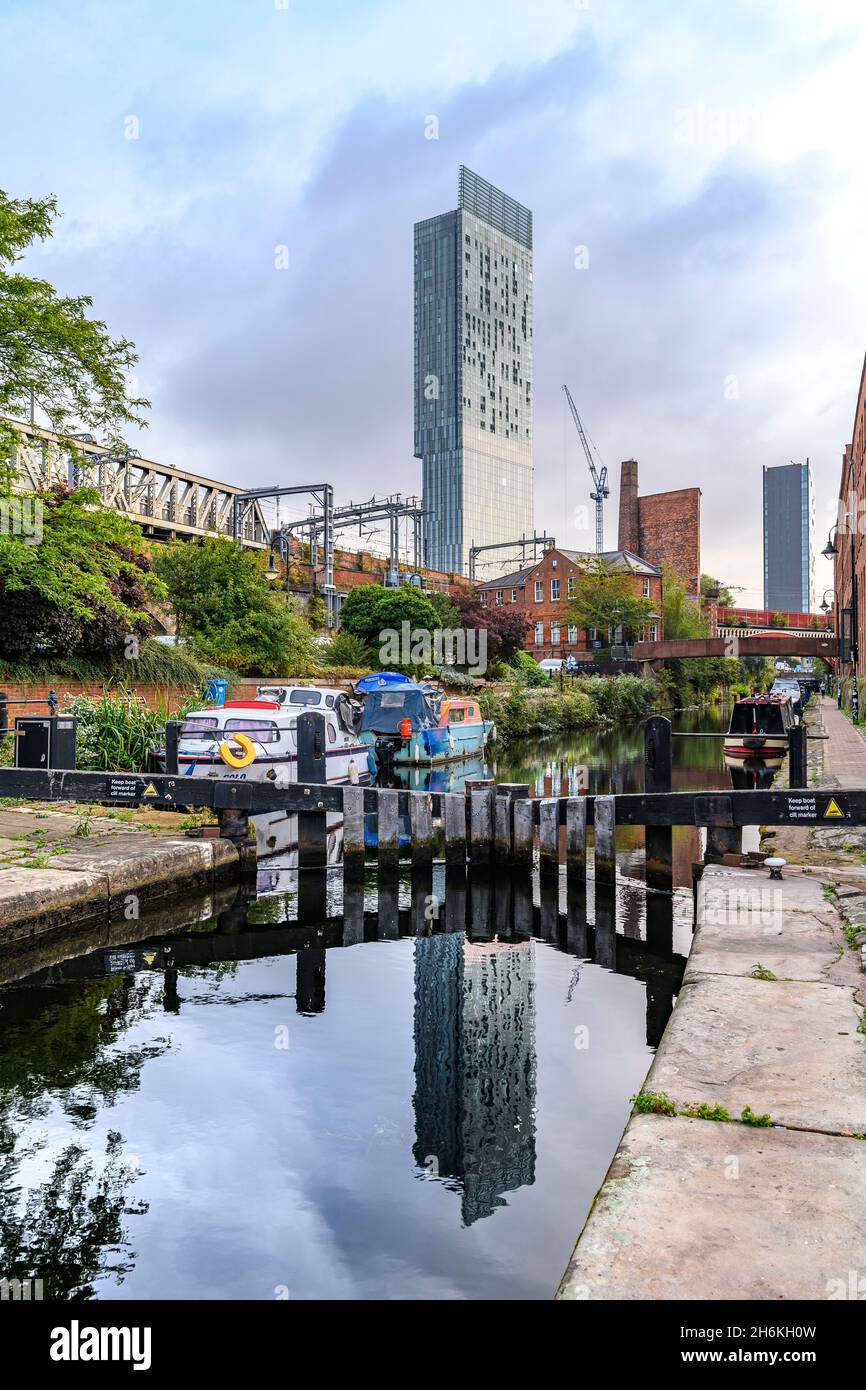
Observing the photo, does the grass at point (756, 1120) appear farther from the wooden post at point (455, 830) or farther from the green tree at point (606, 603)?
the green tree at point (606, 603)

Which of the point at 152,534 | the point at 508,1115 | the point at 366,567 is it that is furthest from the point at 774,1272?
the point at 366,567

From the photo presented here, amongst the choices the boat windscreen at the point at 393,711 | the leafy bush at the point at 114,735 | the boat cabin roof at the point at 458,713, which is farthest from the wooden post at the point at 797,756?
the boat cabin roof at the point at 458,713

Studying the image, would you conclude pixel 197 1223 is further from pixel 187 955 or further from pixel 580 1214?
pixel 187 955

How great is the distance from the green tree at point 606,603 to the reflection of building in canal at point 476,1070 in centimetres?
5311

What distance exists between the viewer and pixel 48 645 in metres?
17.4

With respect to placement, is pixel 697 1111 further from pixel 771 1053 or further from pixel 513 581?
pixel 513 581

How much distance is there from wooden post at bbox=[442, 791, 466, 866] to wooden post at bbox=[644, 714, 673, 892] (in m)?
2.28

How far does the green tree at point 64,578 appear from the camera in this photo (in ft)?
49.9

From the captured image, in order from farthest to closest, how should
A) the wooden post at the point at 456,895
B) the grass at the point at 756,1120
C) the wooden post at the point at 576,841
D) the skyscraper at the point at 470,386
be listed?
the skyscraper at the point at 470,386 < the wooden post at the point at 576,841 < the wooden post at the point at 456,895 < the grass at the point at 756,1120

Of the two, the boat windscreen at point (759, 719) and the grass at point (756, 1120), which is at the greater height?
the boat windscreen at point (759, 719)

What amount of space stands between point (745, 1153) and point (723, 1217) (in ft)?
1.75

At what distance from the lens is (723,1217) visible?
3.12 m

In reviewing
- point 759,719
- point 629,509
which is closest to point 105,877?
point 759,719

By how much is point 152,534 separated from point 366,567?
15913 mm
